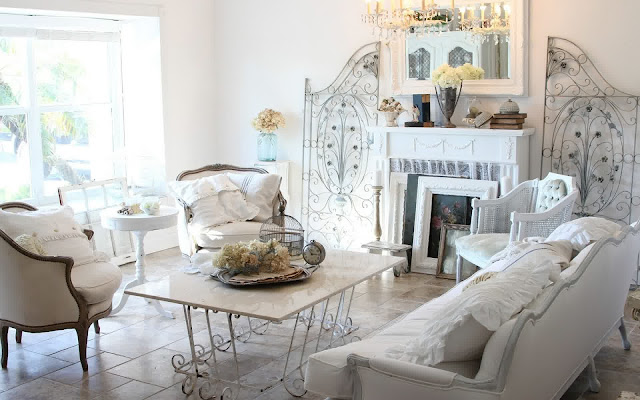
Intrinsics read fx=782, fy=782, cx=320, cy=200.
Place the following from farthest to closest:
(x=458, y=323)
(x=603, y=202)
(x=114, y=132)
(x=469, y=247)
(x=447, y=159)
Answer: (x=114, y=132) < (x=447, y=159) < (x=603, y=202) < (x=469, y=247) < (x=458, y=323)

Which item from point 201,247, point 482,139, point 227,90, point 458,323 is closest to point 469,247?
point 482,139

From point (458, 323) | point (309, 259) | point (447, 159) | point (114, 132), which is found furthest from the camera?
point (114, 132)

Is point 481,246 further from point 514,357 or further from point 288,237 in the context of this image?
point 514,357

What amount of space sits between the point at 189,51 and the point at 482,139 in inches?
126

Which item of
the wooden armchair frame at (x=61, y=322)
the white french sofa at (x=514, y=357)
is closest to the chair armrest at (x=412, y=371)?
the white french sofa at (x=514, y=357)

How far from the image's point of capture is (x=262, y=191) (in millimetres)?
6660

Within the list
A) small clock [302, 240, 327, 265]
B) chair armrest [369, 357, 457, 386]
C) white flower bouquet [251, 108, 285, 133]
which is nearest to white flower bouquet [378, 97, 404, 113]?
white flower bouquet [251, 108, 285, 133]

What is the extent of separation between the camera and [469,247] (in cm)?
564

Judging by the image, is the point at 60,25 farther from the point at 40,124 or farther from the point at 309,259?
the point at 309,259

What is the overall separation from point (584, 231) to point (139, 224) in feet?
9.87

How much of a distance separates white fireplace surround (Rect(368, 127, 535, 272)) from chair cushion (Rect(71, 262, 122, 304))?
287cm

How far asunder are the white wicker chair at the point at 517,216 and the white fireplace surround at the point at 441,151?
32cm

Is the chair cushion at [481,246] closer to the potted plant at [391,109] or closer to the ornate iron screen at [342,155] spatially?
the potted plant at [391,109]

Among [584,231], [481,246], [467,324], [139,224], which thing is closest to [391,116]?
[481,246]
